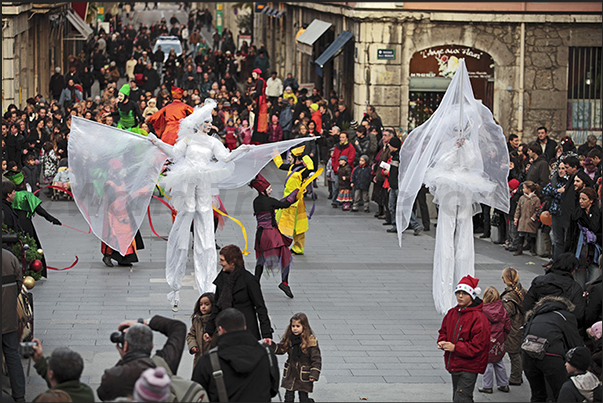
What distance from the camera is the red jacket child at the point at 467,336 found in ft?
27.7

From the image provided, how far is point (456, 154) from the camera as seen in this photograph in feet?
38.4

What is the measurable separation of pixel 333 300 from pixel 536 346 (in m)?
4.81

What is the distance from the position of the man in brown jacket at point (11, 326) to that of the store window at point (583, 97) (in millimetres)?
20205

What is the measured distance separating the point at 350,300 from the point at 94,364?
410cm

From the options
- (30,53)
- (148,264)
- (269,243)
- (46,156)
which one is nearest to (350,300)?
(269,243)

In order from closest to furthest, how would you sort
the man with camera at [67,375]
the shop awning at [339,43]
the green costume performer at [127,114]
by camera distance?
the man with camera at [67,375]
the green costume performer at [127,114]
the shop awning at [339,43]

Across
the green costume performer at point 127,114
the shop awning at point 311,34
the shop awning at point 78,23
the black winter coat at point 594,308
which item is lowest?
the black winter coat at point 594,308

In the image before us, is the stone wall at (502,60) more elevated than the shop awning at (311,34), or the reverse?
the shop awning at (311,34)

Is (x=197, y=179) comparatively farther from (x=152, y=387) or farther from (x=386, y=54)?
(x=386, y=54)

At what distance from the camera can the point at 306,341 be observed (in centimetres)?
841

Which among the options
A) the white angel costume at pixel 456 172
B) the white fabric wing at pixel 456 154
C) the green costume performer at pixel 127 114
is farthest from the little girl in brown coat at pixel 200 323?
the green costume performer at pixel 127 114

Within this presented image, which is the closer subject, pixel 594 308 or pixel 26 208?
pixel 594 308

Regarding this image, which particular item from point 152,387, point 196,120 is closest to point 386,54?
point 196,120

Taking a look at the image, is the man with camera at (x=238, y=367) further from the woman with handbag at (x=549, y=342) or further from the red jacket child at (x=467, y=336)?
the woman with handbag at (x=549, y=342)
